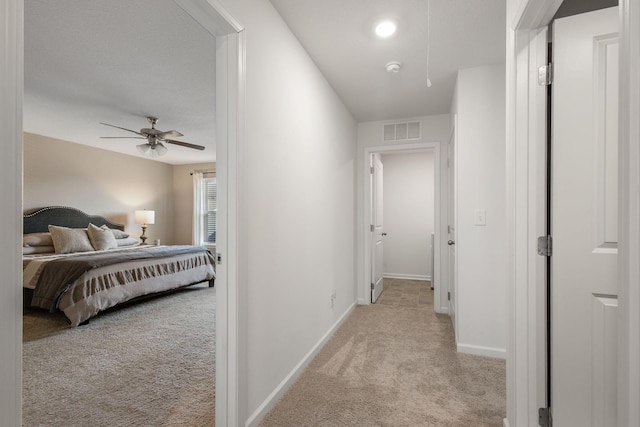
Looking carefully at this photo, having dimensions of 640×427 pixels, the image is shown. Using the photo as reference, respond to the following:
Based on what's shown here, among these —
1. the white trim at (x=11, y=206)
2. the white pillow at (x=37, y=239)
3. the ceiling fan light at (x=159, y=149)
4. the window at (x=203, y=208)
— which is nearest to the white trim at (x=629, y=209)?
the white trim at (x=11, y=206)

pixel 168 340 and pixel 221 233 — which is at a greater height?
pixel 221 233

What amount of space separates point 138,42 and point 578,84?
2697 millimetres

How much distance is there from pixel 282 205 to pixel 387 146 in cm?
234

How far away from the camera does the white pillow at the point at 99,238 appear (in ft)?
Result: 16.0

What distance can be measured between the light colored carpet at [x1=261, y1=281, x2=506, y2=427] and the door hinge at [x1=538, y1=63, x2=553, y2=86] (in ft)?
5.69

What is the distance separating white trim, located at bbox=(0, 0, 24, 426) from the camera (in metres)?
0.68

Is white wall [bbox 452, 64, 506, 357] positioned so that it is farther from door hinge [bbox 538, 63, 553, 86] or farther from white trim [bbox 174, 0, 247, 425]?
white trim [bbox 174, 0, 247, 425]

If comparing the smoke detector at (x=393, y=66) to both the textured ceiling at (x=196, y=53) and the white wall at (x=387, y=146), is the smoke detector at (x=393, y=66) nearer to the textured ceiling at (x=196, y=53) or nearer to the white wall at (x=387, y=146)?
the textured ceiling at (x=196, y=53)

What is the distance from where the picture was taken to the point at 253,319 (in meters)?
1.70

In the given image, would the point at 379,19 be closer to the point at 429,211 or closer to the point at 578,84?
the point at 578,84

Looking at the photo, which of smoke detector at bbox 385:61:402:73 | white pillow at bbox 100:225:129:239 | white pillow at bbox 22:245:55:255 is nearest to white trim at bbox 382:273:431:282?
smoke detector at bbox 385:61:402:73

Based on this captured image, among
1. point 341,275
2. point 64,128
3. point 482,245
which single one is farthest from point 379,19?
point 64,128

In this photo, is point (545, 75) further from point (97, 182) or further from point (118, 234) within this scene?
point (97, 182)

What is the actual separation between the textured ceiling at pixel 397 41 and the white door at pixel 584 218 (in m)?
0.84
